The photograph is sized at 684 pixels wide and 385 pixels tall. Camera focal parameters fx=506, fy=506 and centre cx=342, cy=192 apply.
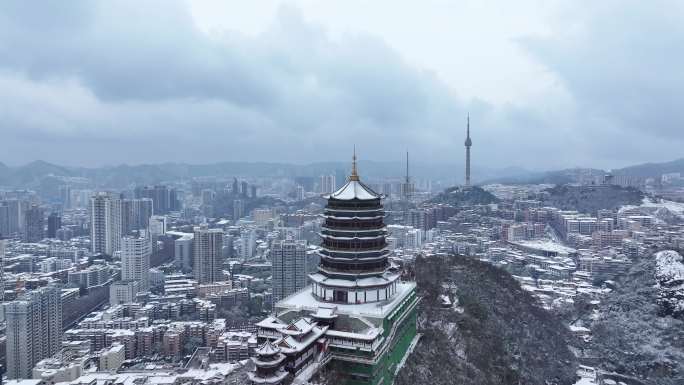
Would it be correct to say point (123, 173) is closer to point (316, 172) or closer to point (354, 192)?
point (316, 172)

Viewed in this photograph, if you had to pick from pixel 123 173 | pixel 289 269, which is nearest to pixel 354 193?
pixel 289 269

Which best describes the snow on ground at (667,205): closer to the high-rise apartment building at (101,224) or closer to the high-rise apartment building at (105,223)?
the high-rise apartment building at (105,223)

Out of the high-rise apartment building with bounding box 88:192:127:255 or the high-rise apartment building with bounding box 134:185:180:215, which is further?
the high-rise apartment building with bounding box 134:185:180:215

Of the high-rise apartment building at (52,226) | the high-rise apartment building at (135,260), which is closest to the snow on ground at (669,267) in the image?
the high-rise apartment building at (135,260)

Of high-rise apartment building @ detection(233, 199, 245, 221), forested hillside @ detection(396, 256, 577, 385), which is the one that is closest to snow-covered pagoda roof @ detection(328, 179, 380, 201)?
forested hillside @ detection(396, 256, 577, 385)

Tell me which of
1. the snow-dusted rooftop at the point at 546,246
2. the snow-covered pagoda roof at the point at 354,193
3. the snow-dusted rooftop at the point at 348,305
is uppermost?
the snow-covered pagoda roof at the point at 354,193

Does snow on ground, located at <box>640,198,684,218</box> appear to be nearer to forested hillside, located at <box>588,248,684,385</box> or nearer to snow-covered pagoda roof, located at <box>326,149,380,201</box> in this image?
forested hillside, located at <box>588,248,684,385</box>
